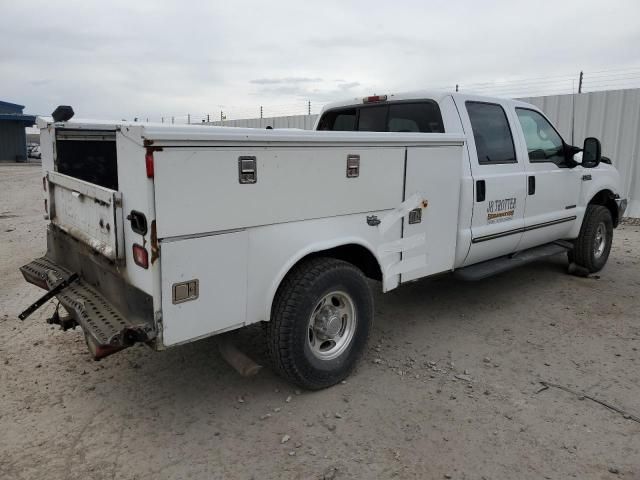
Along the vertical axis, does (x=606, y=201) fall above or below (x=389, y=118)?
below

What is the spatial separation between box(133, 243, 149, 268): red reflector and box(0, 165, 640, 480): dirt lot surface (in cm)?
106

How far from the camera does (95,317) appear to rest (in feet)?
9.98

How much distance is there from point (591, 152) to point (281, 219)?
4098 mm

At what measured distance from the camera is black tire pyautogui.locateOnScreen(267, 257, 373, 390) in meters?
3.24

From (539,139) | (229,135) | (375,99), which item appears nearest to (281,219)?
(229,135)

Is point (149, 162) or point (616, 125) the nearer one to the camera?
point (149, 162)

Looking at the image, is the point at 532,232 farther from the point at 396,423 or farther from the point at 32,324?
the point at 32,324

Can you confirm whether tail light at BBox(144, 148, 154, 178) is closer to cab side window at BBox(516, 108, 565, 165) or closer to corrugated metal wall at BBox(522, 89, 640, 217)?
cab side window at BBox(516, 108, 565, 165)

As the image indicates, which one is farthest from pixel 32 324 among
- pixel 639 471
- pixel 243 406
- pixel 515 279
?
pixel 515 279

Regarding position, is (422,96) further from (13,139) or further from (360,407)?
(13,139)

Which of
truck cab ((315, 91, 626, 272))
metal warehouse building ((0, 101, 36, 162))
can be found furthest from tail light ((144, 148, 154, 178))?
metal warehouse building ((0, 101, 36, 162))

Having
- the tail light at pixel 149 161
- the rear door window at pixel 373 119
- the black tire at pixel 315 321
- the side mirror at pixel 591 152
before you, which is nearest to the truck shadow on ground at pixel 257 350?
the black tire at pixel 315 321

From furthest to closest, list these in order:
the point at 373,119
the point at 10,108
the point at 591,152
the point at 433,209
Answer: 1. the point at 10,108
2. the point at 591,152
3. the point at 373,119
4. the point at 433,209

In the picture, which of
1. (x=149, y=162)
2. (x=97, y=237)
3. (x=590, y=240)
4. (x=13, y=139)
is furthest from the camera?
(x=13, y=139)
